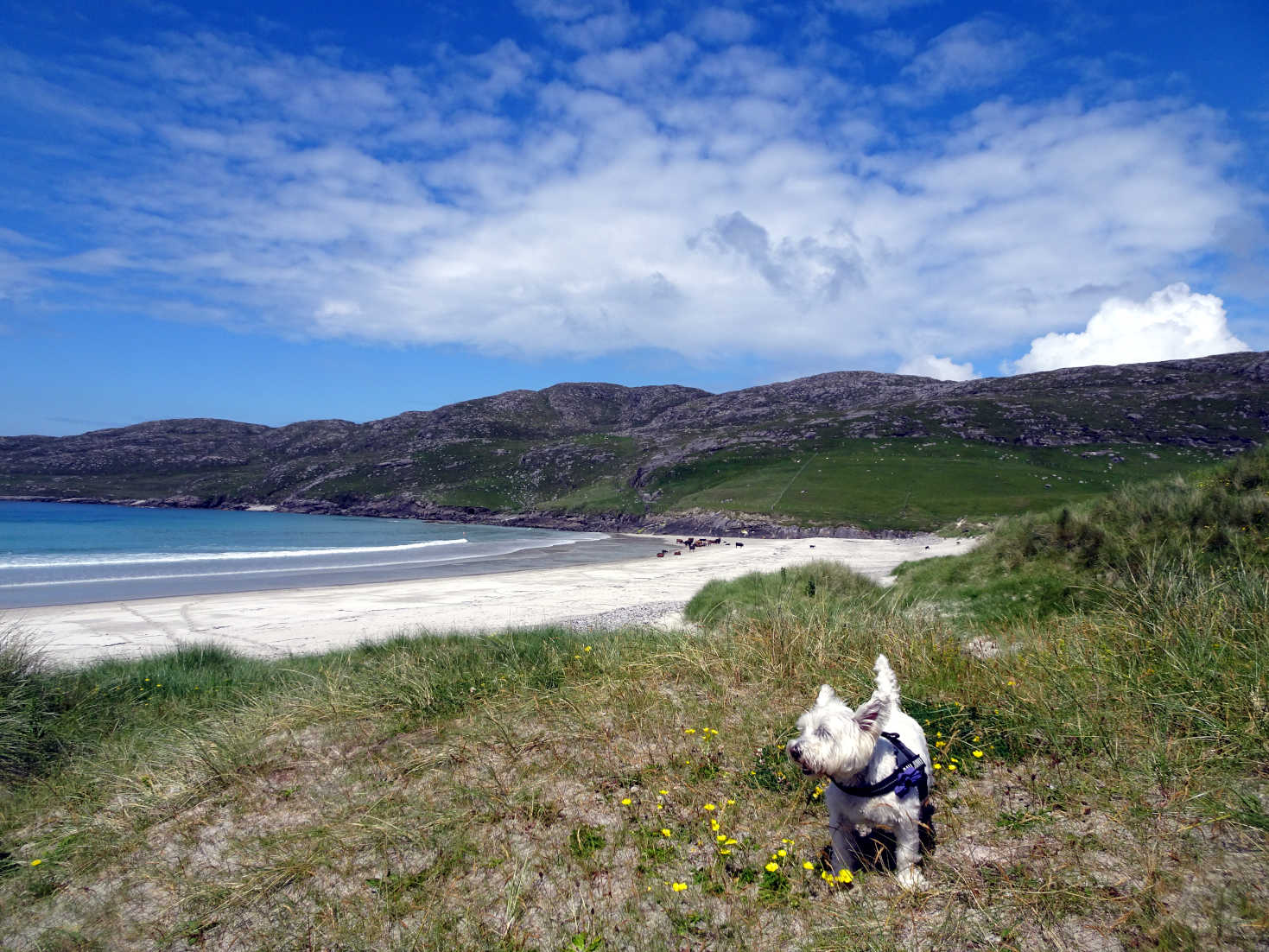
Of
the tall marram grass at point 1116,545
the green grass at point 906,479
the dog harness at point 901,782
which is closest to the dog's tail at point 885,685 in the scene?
the dog harness at point 901,782

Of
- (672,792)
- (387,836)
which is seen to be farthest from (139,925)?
(672,792)

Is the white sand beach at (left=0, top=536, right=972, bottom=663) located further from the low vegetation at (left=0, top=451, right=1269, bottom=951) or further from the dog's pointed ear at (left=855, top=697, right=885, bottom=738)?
the dog's pointed ear at (left=855, top=697, right=885, bottom=738)

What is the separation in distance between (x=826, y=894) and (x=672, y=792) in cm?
127

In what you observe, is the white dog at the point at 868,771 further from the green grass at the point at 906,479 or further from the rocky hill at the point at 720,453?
the rocky hill at the point at 720,453

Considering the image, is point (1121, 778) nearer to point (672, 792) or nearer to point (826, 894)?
point (826, 894)

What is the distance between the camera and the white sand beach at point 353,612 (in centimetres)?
1596

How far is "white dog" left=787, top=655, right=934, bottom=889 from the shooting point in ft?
10.7

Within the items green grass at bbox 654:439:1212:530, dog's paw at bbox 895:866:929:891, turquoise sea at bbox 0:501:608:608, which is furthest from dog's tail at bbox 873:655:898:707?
green grass at bbox 654:439:1212:530

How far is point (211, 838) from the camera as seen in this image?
4.30 meters

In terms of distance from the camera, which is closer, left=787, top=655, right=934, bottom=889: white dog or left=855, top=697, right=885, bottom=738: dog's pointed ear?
left=787, top=655, right=934, bottom=889: white dog

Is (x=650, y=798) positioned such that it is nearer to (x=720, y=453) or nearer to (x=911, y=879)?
(x=911, y=879)

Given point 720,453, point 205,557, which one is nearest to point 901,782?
point 205,557

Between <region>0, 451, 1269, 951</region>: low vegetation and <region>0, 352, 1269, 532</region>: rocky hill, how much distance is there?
5910 cm

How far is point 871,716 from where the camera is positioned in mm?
3479
